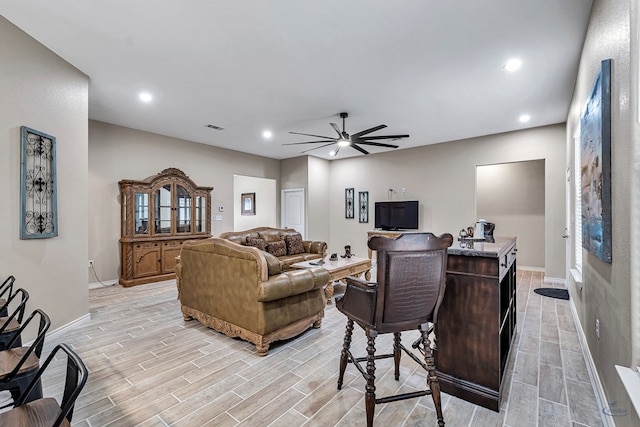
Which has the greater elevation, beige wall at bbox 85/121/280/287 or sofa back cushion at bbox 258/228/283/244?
beige wall at bbox 85/121/280/287

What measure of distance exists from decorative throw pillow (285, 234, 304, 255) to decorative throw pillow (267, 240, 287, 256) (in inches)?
5.3

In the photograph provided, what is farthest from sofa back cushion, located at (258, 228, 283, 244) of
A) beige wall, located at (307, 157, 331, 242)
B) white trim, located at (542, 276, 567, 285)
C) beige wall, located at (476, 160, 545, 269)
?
white trim, located at (542, 276, 567, 285)

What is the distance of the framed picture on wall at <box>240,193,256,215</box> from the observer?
389 inches

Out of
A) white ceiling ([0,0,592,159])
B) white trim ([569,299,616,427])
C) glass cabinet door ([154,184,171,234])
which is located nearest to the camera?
white trim ([569,299,616,427])

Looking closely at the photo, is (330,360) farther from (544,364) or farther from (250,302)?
(544,364)

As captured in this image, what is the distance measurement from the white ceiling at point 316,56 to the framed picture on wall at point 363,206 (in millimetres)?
3005

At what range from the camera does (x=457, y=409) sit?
6.37 feet

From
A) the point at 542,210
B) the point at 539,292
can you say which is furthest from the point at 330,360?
the point at 542,210

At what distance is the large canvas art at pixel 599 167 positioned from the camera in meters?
1.71

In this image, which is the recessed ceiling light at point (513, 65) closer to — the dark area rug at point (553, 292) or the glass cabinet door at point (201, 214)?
the dark area rug at point (553, 292)

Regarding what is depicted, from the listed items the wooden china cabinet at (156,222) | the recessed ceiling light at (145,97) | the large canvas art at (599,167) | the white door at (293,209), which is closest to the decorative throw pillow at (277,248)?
the wooden china cabinet at (156,222)

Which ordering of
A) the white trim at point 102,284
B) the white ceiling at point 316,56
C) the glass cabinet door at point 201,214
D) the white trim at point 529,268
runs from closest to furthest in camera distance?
the white ceiling at point 316,56 < the white trim at point 102,284 < the glass cabinet door at point 201,214 < the white trim at point 529,268

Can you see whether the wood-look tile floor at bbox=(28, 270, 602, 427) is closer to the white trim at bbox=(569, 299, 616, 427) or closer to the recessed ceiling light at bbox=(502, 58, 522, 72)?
the white trim at bbox=(569, 299, 616, 427)

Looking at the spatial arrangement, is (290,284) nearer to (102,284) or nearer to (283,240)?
(283,240)
